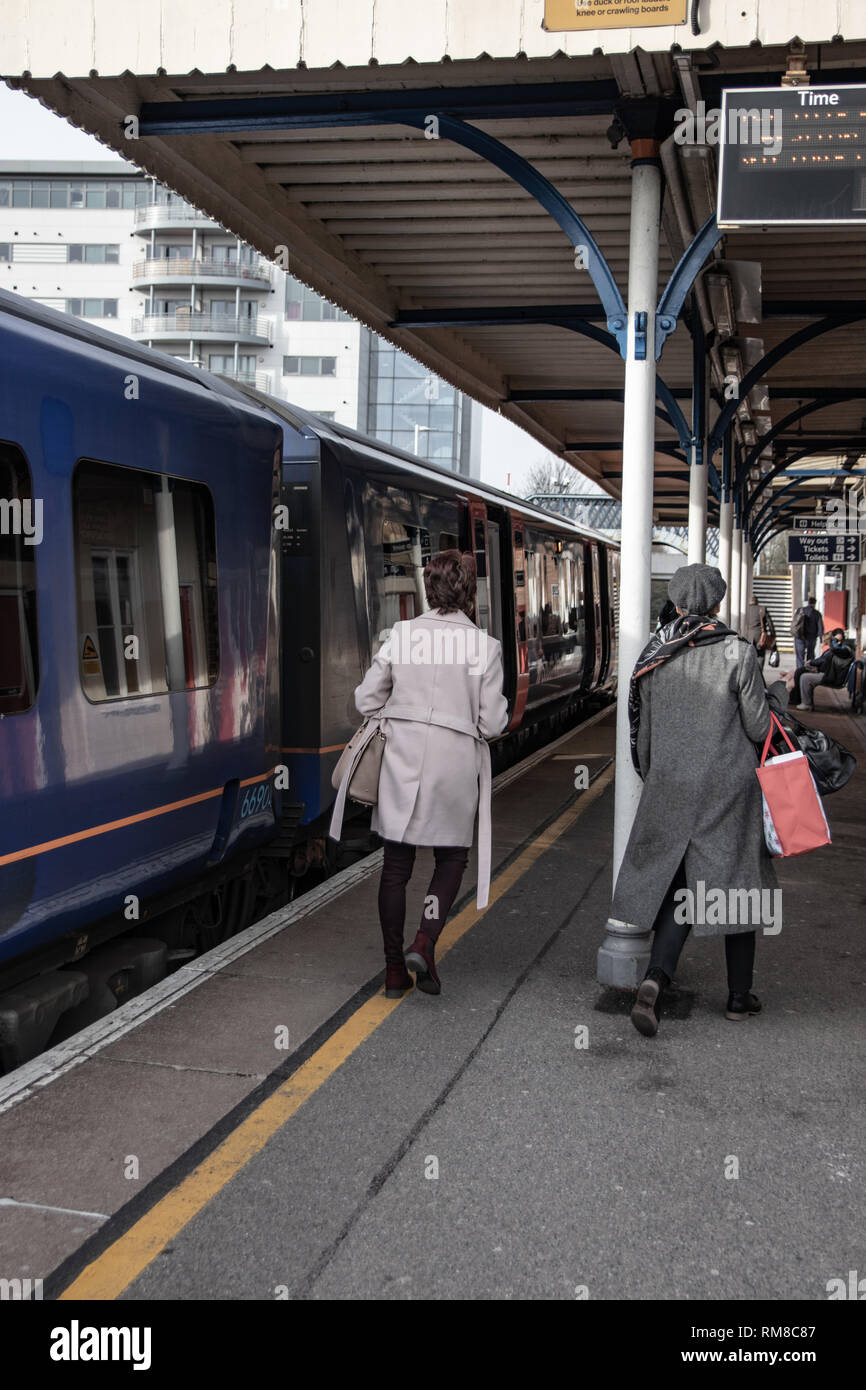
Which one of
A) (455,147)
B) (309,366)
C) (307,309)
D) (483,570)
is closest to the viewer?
(455,147)

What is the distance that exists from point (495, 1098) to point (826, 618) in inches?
1317

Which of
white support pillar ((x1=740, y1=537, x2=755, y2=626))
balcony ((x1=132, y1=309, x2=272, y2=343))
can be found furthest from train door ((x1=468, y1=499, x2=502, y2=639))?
balcony ((x1=132, y1=309, x2=272, y2=343))

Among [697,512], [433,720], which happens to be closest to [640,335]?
[433,720]

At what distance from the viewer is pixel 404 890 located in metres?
5.02

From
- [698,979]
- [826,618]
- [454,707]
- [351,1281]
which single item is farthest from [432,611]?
[826,618]

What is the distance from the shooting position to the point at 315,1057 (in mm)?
4484

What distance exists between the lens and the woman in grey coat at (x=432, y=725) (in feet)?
16.2

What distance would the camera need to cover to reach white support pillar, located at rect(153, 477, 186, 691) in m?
5.27

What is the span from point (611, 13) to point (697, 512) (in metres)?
6.81

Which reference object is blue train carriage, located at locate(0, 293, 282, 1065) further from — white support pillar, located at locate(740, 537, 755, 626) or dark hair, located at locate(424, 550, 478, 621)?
white support pillar, located at locate(740, 537, 755, 626)

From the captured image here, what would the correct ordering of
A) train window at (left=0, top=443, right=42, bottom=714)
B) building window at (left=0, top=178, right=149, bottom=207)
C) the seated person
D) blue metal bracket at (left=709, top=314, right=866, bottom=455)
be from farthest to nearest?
1. building window at (left=0, top=178, right=149, bottom=207)
2. the seated person
3. blue metal bracket at (left=709, top=314, right=866, bottom=455)
4. train window at (left=0, top=443, right=42, bottom=714)

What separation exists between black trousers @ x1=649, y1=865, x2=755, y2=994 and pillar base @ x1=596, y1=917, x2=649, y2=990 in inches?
6.0

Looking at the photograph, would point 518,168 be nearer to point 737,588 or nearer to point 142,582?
point 142,582
